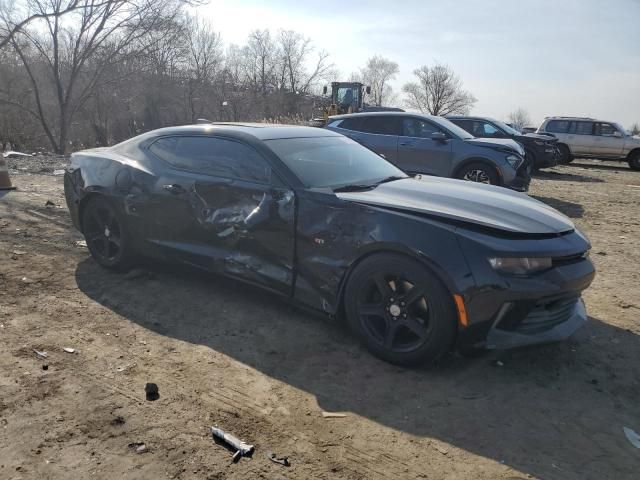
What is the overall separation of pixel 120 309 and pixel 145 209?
0.88 m

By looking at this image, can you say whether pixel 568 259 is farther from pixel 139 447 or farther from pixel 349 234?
pixel 139 447

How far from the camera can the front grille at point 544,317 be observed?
3068 mm

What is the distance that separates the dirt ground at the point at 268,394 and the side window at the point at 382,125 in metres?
6.08

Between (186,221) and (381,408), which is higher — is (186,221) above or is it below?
above

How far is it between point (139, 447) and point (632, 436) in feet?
8.16

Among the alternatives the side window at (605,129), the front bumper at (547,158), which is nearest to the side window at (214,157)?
the front bumper at (547,158)

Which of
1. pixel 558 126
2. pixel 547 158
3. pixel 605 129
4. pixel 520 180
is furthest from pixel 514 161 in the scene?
pixel 605 129

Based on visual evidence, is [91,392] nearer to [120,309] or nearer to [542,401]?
[120,309]

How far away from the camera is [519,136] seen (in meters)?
14.5

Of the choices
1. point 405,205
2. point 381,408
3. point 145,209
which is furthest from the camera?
point 145,209

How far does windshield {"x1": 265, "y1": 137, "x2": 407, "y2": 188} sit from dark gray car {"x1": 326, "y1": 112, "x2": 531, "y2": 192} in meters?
4.82

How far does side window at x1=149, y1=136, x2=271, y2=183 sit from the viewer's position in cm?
389

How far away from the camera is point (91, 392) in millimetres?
2902

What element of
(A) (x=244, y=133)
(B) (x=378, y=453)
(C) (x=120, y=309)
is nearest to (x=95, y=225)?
(C) (x=120, y=309)
